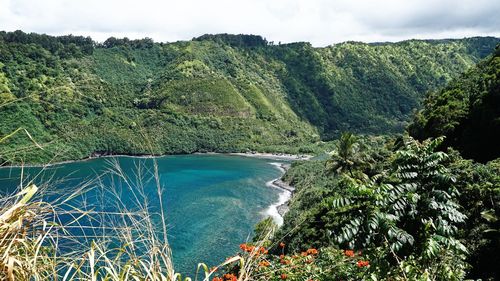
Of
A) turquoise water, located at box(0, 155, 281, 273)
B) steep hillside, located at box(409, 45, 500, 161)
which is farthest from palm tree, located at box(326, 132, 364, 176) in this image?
turquoise water, located at box(0, 155, 281, 273)

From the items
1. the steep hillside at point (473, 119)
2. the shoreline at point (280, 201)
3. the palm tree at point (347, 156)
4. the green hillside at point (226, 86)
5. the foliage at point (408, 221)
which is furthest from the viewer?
the green hillside at point (226, 86)

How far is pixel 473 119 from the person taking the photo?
31.5 metres

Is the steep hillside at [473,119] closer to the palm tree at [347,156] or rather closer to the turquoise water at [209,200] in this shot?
the palm tree at [347,156]

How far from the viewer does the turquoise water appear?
3897 centimetres

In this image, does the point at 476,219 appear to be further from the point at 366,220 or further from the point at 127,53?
the point at 127,53

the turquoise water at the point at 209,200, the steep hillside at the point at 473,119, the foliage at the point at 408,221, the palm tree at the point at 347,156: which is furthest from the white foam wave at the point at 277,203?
the foliage at the point at 408,221

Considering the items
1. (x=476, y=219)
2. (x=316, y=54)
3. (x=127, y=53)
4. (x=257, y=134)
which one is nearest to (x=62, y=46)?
(x=127, y=53)

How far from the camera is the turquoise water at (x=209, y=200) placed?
3897 cm

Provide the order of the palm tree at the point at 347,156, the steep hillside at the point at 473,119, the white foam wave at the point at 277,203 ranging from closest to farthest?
the steep hillside at the point at 473,119 < the palm tree at the point at 347,156 < the white foam wave at the point at 277,203

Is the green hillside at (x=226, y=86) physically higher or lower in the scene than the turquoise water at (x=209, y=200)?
higher

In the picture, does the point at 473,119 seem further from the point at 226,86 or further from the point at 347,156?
the point at 226,86

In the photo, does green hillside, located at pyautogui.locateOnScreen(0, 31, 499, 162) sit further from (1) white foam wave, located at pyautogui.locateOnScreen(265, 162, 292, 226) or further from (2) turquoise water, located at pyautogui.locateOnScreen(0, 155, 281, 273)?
(1) white foam wave, located at pyautogui.locateOnScreen(265, 162, 292, 226)

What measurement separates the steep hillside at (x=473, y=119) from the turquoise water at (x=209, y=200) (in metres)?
17.5

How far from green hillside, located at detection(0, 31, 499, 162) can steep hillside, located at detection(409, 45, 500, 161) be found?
6853cm
